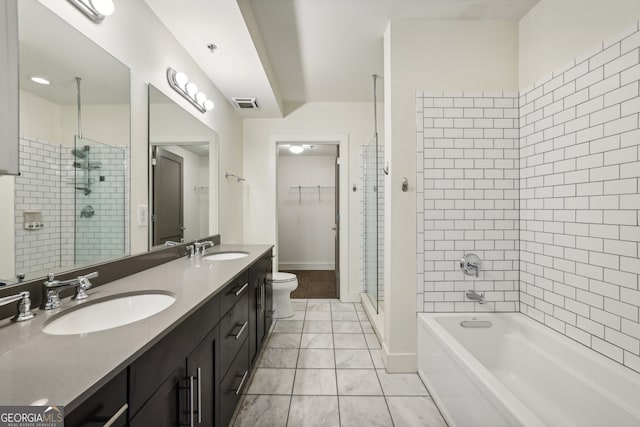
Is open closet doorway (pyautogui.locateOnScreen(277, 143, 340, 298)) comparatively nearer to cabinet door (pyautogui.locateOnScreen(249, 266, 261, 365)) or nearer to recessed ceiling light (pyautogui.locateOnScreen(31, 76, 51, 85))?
cabinet door (pyautogui.locateOnScreen(249, 266, 261, 365))

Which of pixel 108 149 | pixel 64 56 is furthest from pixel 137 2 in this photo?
pixel 108 149

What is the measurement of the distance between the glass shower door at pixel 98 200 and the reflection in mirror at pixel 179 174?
0.82ft

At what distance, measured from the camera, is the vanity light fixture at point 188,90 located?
1806mm

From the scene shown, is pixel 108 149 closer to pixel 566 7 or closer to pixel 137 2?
pixel 137 2

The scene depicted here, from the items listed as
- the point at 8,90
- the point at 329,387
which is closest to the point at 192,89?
the point at 8,90

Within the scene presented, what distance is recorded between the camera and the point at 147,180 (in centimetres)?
158

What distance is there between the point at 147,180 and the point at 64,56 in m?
0.67

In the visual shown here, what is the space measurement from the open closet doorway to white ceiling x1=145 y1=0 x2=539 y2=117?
2.49 m

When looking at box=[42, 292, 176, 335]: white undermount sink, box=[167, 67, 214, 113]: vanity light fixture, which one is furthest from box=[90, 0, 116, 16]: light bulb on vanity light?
box=[42, 292, 176, 335]: white undermount sink

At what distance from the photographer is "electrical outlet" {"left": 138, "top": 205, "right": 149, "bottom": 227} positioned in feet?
4.98

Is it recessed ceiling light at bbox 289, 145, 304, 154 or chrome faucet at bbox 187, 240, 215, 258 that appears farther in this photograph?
recessed ceiling light at bbox 289, 145, 304, 154

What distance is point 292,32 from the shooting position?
6.87 ft

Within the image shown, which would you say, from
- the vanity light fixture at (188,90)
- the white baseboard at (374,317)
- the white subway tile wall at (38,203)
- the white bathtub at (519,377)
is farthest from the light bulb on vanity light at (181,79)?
the white baseboard at (374,317)

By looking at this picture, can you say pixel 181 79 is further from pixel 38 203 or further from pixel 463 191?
pixel 463 191
